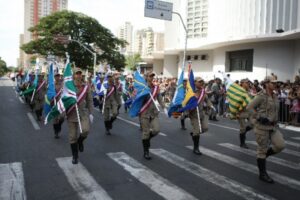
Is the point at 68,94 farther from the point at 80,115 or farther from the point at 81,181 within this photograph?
the point at 81,181

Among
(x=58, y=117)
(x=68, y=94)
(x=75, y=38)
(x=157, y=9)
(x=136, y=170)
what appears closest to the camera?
(x=136, y=170)

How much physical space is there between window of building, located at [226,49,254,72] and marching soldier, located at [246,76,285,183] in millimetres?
26190

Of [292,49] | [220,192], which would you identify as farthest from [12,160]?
[292,49]

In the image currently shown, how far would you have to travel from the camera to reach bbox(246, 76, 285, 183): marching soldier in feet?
22.3

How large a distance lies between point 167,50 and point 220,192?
1525 inches

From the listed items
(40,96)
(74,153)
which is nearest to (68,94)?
(74,153)

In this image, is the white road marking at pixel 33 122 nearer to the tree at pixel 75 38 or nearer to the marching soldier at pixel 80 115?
the marching soldier at pixel 80 115

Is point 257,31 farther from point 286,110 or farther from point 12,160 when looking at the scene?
point 12,160

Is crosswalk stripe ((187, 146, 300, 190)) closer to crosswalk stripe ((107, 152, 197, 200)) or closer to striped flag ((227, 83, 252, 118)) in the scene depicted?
striped flag ((227, 83, 252, 118))

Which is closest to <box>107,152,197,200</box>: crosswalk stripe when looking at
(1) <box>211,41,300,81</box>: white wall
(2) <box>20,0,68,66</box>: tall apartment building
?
(1) <box>211,41,300,81</box>: white wall

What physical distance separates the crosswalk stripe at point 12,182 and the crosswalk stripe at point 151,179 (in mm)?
1979

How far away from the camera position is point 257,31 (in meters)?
31.7

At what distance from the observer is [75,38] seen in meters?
58.4

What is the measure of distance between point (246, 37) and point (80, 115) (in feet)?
79.2
